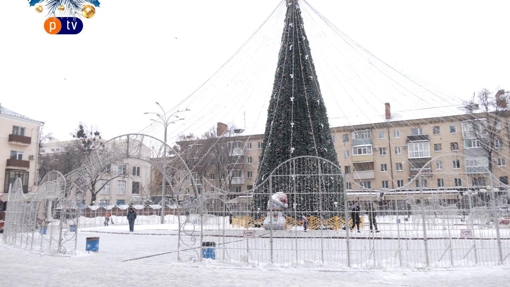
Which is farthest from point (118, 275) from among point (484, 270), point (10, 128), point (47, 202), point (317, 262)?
point (10, 128)

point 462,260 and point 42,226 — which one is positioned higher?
point 42,226

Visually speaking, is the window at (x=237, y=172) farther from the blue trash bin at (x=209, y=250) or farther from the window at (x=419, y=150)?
the blue trash bin at (x=209, y=250)

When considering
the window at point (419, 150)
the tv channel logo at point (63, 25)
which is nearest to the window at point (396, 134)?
the window at point (419, 150)

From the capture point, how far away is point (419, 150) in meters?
46.1

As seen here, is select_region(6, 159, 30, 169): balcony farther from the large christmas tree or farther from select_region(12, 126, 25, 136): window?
the large christmas tree

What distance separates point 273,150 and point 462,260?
34.4 feet

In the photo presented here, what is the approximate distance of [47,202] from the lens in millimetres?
14250

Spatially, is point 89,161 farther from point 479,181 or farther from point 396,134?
point 396,134

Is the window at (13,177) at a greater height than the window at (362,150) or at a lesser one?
lesser

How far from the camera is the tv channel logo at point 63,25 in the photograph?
699cm

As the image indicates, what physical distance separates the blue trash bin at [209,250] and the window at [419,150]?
133ft

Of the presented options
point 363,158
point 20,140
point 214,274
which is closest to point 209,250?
point 214,274

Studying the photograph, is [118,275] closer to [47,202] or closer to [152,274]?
[152,274]

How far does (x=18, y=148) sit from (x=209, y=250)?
41.3 metres
